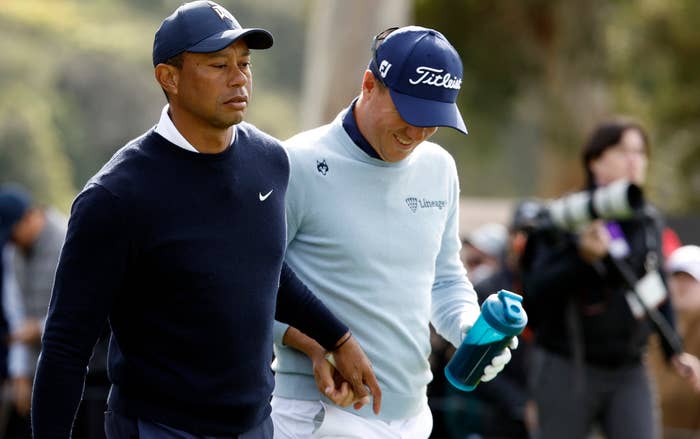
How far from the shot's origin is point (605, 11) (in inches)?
853

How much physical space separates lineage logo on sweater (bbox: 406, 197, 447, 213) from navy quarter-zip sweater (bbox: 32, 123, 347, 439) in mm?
603

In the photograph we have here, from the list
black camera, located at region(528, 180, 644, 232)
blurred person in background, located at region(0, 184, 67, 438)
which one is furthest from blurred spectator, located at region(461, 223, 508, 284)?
black camera, located at region(528, 180, 644, 232)

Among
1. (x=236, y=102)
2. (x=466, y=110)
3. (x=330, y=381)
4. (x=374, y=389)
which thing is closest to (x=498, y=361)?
(x=374, y=389)

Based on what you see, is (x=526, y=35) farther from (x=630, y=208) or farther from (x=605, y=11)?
(x=630, y=208)

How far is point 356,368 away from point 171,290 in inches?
29.5

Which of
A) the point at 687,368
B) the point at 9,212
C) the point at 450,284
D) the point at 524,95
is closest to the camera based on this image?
the point at 450,284

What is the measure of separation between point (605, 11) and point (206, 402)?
1881 cm

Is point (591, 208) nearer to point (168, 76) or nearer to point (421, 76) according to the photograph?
point (421, 76)

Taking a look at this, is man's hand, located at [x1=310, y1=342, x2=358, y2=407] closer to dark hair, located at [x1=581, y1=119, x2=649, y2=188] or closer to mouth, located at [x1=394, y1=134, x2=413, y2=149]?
mouth, located at [x1=394, y1=134, x2=413, y2=149]

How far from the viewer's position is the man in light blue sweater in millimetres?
4234

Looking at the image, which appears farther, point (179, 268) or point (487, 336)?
point (487, 336)

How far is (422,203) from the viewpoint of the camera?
4.44 meters

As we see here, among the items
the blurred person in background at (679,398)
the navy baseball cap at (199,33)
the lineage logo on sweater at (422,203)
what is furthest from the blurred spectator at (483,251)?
the navy baseball cap at (199,33)

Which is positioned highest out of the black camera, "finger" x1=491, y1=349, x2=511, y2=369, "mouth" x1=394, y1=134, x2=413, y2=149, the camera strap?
"mouth" x1=394, y1=134, x2=413, y2=149
